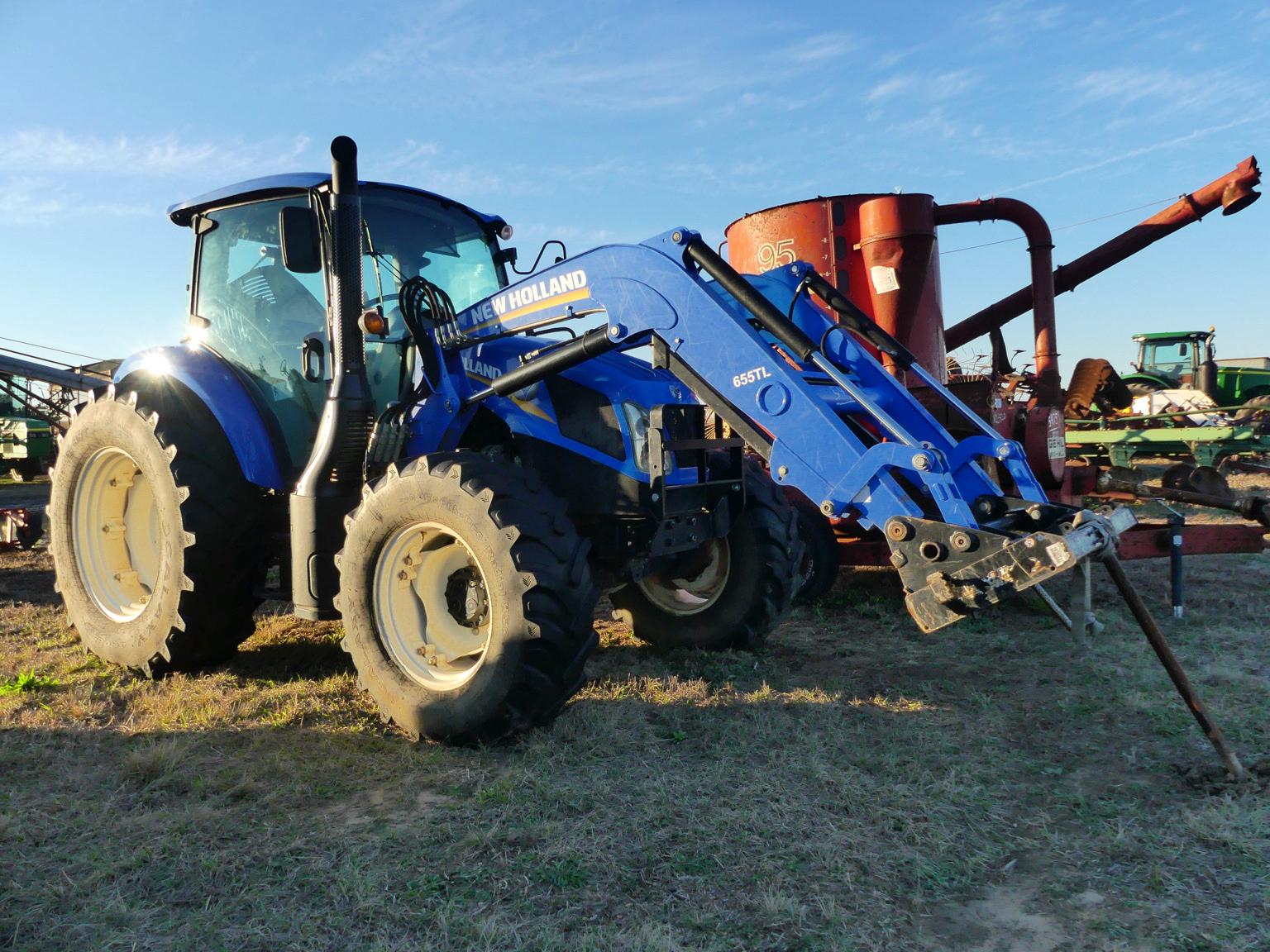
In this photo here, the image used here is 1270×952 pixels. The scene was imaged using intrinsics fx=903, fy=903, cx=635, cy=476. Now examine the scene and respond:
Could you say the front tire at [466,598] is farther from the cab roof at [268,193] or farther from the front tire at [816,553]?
the front tire at [816,553]

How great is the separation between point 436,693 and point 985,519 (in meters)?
2.14

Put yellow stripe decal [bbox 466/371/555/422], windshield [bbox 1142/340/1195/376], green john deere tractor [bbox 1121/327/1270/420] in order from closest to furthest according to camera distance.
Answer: yellow stripe decal [bbox 466/371/555/422], green john deere tractor [bbox 1121/327/1270/420], windshield [bbox 1142/340/1195/376]

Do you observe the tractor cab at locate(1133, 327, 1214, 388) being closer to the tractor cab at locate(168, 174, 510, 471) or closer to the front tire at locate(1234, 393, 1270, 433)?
the front tire at locate(1234, 393, 1270, 433)

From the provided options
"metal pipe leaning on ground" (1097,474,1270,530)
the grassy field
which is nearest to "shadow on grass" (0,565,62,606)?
the grassy field

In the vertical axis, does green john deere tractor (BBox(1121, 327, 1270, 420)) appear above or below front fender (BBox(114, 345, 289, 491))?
above

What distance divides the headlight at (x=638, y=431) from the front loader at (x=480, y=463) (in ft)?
0.04

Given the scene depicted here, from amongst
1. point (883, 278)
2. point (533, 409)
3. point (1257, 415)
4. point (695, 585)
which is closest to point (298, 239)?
point (533, 409)

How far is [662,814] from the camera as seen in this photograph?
2826mm

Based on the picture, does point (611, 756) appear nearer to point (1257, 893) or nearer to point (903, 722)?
point (903, 722)

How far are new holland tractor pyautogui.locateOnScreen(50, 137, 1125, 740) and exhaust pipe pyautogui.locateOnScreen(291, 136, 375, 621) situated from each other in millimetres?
12

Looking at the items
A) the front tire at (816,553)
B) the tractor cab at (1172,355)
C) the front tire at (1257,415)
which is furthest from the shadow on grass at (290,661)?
the tractor cab at (1172,355)

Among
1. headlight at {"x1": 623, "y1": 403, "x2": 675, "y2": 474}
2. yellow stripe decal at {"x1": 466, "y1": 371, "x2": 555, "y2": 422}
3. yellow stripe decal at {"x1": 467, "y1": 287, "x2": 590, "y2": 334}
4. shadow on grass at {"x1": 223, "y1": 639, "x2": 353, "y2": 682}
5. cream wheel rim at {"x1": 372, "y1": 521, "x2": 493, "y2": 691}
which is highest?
yellow stripe decal at {"x1": 467, "y1": 287, "x2": 590, "y2": 334}

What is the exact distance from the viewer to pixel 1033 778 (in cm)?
315

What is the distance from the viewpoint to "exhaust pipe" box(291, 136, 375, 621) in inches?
152
